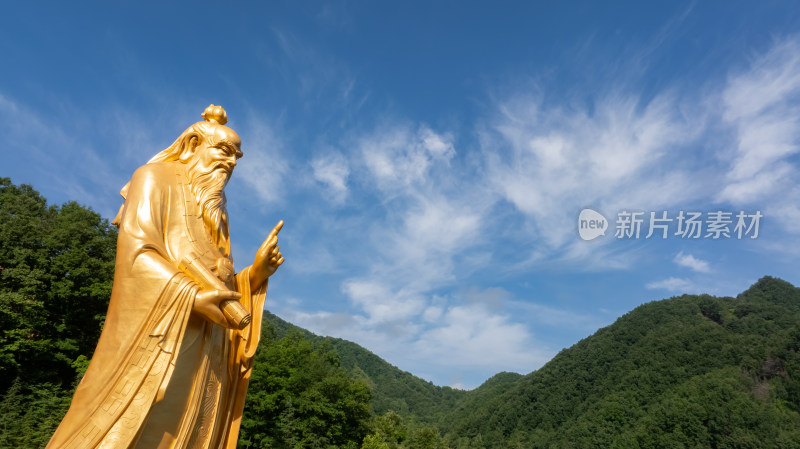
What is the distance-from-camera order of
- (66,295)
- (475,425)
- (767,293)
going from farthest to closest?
(767,293) < (475,425) < (66,295)

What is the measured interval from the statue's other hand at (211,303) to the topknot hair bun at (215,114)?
7.62ft

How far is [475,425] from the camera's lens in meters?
53.6

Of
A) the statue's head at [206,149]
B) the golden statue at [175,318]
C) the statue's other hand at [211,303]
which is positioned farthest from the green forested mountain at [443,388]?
the statue's other hand at [211,303]

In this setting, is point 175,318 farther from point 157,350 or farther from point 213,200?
point 213,200

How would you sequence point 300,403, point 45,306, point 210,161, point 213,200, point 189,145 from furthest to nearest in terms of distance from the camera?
point 300,403, point 45,306, point 189,145, point 210,161, point 213,200

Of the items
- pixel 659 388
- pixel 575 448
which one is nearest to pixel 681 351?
pixel 659 388

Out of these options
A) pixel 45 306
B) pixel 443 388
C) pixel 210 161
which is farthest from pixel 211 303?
pixel 443 388

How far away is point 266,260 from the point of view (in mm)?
5273

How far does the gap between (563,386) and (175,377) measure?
5804 cm

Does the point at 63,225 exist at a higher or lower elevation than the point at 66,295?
higher

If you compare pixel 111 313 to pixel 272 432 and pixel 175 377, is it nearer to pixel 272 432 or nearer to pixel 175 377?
pixel 175 377

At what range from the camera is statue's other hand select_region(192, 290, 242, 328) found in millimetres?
4211

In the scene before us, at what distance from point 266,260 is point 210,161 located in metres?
1.20

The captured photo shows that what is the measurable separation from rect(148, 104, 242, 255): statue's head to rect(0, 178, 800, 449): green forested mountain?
13.8 m
